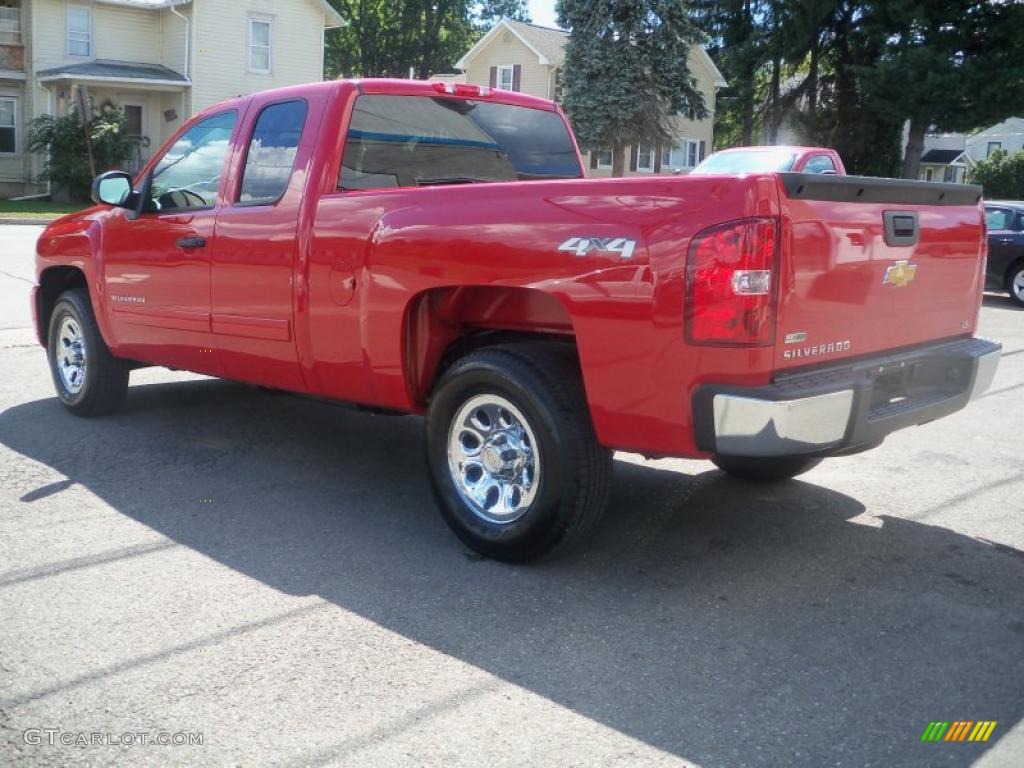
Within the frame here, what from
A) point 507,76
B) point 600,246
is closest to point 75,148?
point 507,76

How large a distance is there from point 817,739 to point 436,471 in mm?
2088

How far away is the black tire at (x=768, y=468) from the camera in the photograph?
548 cm

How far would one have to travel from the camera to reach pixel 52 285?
7.30 metres

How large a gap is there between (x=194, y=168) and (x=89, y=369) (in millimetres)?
1587

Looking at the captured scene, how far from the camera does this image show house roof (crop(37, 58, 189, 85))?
102 ft

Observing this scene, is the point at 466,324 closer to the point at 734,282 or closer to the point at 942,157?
the point at 734,282

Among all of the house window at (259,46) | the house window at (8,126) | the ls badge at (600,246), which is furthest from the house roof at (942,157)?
the ls badge at (600,246)

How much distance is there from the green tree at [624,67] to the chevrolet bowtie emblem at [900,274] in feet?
106

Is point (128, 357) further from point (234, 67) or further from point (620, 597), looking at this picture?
point (234, 67)

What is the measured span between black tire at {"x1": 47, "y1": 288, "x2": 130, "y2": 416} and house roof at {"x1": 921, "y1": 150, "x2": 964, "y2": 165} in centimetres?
6310

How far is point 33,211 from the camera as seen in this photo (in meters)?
27.5

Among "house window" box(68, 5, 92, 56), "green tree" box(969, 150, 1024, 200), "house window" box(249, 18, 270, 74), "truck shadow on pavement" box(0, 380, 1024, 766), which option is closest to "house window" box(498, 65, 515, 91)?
"house window" box(249, 18, 270, 74)

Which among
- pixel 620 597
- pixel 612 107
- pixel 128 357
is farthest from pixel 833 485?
pixel 612 107

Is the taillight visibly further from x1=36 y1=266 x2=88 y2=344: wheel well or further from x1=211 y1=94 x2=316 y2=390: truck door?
x1=36 y1=266 x2=88 y2=344: wheel well
